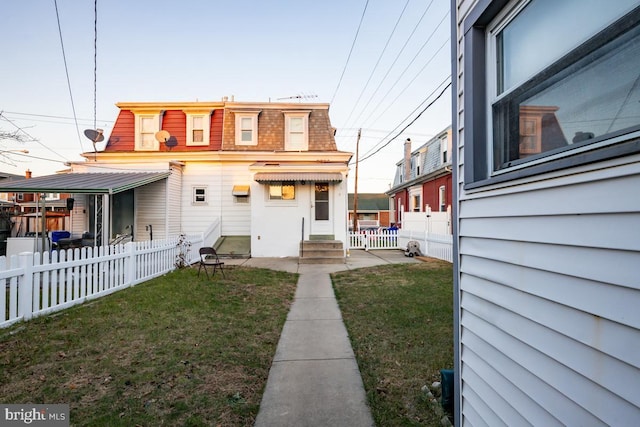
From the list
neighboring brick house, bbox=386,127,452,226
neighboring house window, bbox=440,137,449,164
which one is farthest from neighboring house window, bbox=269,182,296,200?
neighboring house window, bbox=440,137,449,164

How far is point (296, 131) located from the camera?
49.6 ft

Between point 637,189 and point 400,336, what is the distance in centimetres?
381

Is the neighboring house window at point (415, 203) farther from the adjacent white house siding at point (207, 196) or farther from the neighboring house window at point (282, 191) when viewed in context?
the adjacent white house siding at point (207, 196)

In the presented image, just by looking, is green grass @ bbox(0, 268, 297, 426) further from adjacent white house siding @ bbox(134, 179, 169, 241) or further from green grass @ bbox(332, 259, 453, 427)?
adjacent white house siding @ bbox(134, 179, 169, 241)

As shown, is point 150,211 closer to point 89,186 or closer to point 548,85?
point 89,186

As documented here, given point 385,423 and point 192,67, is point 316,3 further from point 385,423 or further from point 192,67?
point 385,423

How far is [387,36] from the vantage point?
1049 cm

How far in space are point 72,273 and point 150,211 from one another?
8052 mm

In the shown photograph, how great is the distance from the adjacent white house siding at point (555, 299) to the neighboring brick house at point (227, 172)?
1051 cm

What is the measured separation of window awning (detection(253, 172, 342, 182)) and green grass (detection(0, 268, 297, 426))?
6.80 m

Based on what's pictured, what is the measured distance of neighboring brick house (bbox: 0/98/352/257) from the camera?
13.1m

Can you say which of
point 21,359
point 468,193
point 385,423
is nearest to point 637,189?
point 468,193

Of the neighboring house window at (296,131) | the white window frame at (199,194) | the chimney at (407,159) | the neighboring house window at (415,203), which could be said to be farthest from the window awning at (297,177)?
the chimney at (407,159)

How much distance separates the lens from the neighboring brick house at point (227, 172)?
13.1 meters
